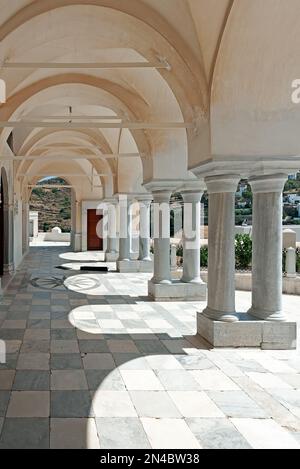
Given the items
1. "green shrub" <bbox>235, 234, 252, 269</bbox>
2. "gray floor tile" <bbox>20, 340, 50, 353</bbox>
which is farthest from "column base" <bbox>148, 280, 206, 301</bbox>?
"gray floor tile" <bbox>20, 340, 50, 353</bbox>

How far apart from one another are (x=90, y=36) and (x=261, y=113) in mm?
3021

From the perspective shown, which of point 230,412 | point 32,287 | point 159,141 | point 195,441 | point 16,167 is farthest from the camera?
point 16,167

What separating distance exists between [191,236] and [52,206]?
51.3 metres

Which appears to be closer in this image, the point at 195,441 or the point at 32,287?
the point at 195,441

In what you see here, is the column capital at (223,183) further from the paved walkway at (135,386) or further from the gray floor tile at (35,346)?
the gray floor tile at (35,346)

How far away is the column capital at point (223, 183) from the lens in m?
6.42

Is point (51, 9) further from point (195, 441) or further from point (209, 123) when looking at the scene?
point (195, 441)

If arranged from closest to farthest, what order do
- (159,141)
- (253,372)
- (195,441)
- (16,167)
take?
(195,441), (253,372), (159,141), (16,167)

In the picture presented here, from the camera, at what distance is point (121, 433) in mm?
3543

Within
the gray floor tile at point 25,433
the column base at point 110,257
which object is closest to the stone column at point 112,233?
the column base at point 110,257

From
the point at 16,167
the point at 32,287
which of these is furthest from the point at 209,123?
the point at 16,167

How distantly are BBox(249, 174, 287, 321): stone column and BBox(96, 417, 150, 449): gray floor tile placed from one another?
128 inches

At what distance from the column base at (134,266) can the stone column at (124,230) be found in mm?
246

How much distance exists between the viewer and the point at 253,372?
5.21 metres
